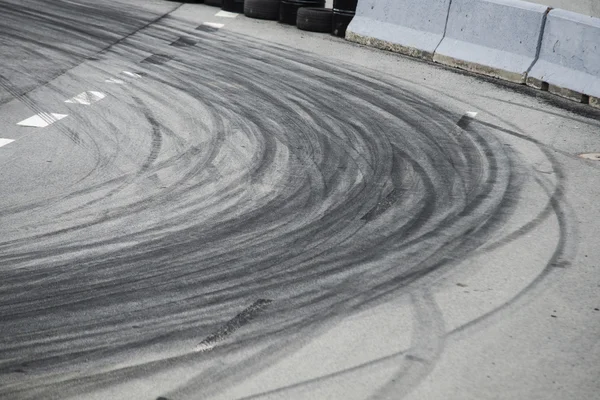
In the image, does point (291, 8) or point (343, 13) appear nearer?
point (343, 13)

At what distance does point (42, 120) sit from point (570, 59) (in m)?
7.42

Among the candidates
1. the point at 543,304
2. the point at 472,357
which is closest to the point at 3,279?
the point at 472,357


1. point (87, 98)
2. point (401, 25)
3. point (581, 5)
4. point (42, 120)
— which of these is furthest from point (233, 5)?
point (42, 120)

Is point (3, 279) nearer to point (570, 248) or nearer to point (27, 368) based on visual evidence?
point (27, 368)

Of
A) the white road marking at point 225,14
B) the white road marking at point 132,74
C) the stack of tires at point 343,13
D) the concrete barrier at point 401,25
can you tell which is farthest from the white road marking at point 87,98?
the white road marking at point 225,14

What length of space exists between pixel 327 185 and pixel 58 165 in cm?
281

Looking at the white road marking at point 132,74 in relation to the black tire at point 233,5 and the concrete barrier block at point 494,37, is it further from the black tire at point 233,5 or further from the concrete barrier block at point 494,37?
the black tire at point 233,5

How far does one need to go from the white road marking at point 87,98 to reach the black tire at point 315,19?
19.8 ft

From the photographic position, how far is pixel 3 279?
284 inches

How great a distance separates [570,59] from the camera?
13.8 meters

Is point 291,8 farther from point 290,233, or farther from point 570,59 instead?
point 290,233

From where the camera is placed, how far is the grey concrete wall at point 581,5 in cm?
1897

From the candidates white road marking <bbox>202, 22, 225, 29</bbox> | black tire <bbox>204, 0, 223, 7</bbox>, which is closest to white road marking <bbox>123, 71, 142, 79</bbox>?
white road marking <bbox>202, 22, 225, 29</bbox>

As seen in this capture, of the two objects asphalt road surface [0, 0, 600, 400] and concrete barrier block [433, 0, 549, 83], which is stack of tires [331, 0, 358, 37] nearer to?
concrete barrier block [433, 0, 549, 83]
